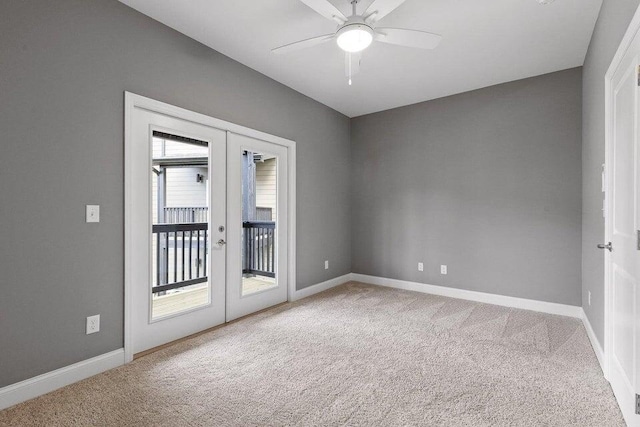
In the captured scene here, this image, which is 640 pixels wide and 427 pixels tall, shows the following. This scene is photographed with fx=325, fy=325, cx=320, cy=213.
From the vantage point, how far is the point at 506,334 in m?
3.11

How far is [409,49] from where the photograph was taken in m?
3.16

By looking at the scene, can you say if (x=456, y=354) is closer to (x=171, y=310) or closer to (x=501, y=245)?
(x=501, y=245)

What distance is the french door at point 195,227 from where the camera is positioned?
2.71m

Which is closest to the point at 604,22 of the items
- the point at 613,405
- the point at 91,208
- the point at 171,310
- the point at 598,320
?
the point at 598,320

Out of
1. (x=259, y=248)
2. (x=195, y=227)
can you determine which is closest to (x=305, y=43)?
(x=195, y=227)

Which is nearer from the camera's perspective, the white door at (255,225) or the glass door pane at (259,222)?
the white door at (255,225)

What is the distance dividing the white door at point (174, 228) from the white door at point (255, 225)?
130 millimetres

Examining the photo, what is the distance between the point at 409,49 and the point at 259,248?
8.82 feet

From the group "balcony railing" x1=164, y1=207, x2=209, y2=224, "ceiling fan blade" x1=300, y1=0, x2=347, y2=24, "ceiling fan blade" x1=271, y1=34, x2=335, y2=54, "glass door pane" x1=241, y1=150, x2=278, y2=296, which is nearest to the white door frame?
"balcony railing" x1=164, y1=207, x2=209, y2=224

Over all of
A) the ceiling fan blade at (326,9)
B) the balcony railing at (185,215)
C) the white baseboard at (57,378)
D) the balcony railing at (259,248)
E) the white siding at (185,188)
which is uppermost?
the ceiling fan blade at (326,9)

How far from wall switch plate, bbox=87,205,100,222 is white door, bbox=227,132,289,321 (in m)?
1.25

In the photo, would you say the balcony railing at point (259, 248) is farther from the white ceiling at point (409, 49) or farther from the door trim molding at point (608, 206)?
the door trim molding at point (608, 206)

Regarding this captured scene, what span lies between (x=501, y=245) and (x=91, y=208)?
14.1 feet

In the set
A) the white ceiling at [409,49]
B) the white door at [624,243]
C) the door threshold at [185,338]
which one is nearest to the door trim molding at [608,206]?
the white door at [624,243]
